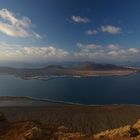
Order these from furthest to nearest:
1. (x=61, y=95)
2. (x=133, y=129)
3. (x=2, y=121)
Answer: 1. (x=61, y=95)
2. (x=2, y=121)
3. (x=133, y=129)

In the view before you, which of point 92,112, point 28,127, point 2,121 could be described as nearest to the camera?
point 28,127

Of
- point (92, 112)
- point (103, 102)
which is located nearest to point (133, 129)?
point (92, 112)

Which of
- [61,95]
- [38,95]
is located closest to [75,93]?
[61,95]

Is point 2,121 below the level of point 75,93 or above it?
above

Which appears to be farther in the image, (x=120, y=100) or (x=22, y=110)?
(x=120, y=100)

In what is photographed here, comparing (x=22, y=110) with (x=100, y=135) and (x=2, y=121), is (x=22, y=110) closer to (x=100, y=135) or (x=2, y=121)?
(x=2, y=121)

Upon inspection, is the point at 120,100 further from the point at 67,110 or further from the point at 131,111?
the point at 67,110

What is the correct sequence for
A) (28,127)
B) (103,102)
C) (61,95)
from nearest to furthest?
(28,127), (103,102), (61,95)

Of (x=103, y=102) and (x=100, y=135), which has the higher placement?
(x=100, y=135)

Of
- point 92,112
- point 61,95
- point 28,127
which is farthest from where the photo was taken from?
point 61,95
